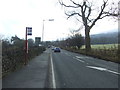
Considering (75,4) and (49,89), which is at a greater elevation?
(75,4)

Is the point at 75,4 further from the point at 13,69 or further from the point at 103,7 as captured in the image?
the point at 13,69

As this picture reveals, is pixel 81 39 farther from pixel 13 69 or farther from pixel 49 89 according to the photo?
pixel 49 89

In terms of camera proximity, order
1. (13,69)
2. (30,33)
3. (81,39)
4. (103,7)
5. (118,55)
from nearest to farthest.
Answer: (13,69) < (30,33) < (118,55) < (103,7) < (81,39)

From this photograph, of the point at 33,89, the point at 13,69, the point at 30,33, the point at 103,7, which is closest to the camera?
the point at 33,89

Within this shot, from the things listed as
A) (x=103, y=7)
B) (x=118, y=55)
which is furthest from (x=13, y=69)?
(x=103, y=7)

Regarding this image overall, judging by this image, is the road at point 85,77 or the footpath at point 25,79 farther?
the road at point 85,77

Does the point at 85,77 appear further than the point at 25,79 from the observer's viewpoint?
Yes

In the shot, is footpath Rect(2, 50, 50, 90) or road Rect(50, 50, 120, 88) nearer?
footpath Rect(2, 50, 50, 90)

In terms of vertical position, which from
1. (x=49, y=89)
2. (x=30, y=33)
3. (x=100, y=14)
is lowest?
(x=49, y=89)

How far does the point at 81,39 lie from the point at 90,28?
80.9 ft

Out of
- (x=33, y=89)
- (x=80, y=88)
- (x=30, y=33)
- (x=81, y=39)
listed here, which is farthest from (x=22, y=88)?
(x=81, y=39)

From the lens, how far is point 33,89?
29.6 feet

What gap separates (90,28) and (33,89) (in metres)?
41.2

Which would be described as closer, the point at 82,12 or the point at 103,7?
the point at 103,7
